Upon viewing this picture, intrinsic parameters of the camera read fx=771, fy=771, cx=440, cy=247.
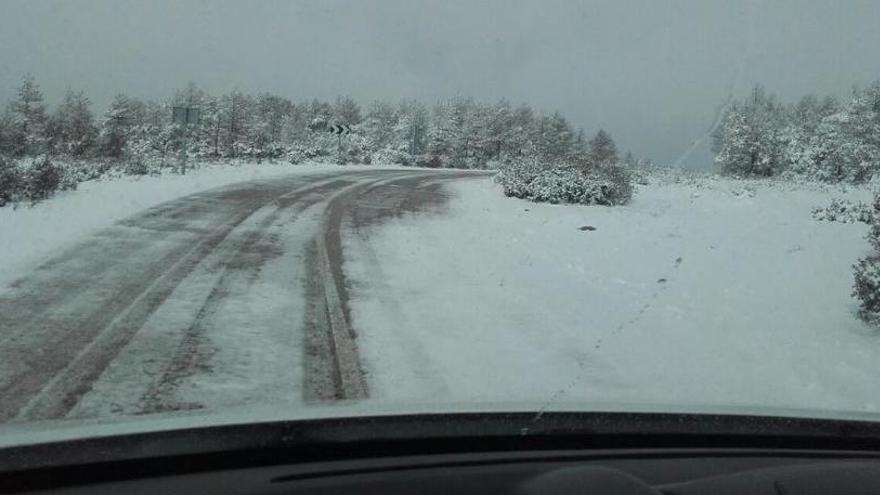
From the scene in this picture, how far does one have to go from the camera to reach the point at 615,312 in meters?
8.80

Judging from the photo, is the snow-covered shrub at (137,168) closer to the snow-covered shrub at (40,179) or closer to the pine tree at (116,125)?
the snow-covered shrub at (40,179)

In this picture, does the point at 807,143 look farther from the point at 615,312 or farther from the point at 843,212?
the point at 615,312

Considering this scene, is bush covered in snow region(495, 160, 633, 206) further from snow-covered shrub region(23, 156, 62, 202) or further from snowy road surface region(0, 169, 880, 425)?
snow-covered shrub region(23, 156, 62, 202)

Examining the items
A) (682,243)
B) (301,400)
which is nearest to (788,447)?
(301,400)

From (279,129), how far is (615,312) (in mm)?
80151

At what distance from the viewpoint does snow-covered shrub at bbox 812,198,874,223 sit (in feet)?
49.4

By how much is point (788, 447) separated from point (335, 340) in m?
4.57

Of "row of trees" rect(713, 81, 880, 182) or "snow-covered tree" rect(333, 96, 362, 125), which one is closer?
"row of trees" rect(713, 81, 880, 182)

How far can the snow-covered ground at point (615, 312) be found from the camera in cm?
611

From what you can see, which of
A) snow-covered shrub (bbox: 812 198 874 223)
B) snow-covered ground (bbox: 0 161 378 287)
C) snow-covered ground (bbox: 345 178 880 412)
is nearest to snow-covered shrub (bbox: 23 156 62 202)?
snow-covered ground (bbox: 0 161 378 287)

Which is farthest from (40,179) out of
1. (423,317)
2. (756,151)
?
(756,151)

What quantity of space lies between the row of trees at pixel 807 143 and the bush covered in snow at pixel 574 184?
698 cm

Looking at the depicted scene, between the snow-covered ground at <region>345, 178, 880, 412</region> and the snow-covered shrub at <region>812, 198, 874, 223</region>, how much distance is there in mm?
338

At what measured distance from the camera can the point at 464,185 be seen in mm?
25375
